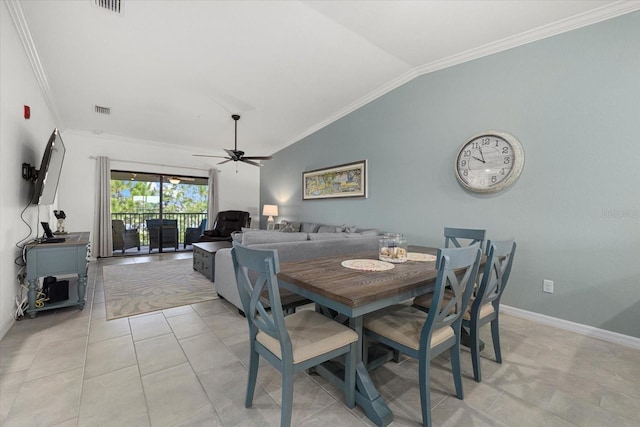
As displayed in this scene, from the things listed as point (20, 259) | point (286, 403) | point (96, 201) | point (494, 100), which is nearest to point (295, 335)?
point (286, 403)

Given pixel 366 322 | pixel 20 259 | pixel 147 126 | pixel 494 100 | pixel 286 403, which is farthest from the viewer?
pixel 147 126

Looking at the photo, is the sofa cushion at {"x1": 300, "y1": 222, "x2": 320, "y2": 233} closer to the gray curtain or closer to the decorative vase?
the decorative vase

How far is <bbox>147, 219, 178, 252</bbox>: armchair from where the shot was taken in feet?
20.6

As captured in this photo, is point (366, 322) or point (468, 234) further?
point (468, 234)

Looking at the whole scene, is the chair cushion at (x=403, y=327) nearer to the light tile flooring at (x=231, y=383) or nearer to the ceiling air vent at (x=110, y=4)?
the light tile flooring at (x=231, y=383)

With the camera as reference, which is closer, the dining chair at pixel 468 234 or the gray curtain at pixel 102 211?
the dining chair at pixel 468 234

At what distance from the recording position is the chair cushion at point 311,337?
127 cm

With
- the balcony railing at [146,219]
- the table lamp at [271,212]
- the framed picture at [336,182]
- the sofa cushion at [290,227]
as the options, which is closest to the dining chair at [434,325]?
the framed picture at [336,182]

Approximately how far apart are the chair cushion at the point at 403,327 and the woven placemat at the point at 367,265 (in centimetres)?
28

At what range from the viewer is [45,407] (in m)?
1.45

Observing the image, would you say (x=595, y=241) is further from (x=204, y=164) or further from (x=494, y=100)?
(x=204, y=164)

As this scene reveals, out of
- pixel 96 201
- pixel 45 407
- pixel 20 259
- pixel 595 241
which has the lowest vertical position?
pixel 45 407

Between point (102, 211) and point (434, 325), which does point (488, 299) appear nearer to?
point (434, 325)

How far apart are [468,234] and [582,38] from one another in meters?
2.10
